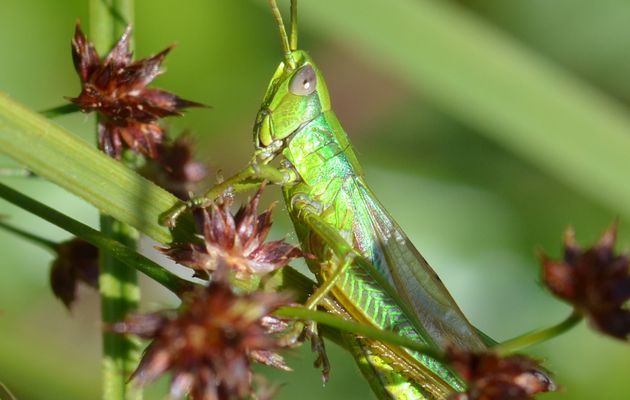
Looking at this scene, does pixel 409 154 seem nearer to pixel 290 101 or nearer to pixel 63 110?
pixel 290 101

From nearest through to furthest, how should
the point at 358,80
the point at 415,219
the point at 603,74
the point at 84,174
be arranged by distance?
the point at 84,174 < the point at 415,219 < the point at 603,74 < the point at 358,80

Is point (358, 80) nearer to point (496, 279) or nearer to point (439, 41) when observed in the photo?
point (496, 279)

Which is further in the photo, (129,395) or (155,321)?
(129,395)

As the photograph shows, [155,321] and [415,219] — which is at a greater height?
[415,219]

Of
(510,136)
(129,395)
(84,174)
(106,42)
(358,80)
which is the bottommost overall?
(129,395)

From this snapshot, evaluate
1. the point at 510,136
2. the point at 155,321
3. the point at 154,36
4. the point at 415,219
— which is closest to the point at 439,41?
the point at 510,136

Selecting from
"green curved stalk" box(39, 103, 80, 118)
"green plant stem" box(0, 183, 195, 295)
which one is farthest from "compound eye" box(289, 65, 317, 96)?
"green plant stem" box(0, 183, 195, 295)

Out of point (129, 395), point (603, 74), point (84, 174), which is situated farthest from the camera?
point (603, 74)
